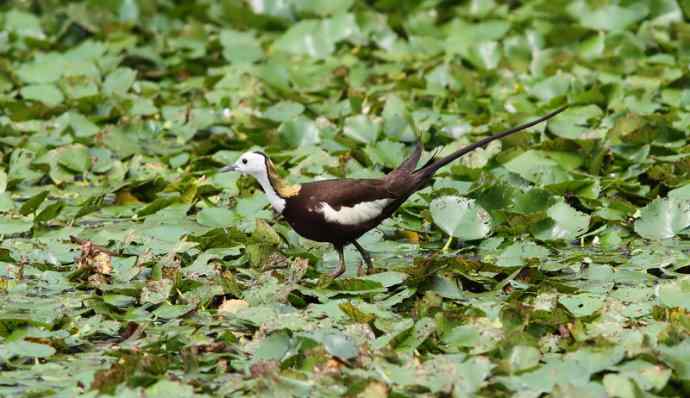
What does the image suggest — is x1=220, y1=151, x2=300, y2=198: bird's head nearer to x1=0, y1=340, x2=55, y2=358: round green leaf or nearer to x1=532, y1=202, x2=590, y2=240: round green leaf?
x1=532, y1=202, x2=590, y2=240: round green leaf

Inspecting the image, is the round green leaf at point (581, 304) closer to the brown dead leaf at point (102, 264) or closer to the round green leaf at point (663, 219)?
the round green leaf at point (663, 219)

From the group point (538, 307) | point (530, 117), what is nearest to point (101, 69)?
point (530, 117)

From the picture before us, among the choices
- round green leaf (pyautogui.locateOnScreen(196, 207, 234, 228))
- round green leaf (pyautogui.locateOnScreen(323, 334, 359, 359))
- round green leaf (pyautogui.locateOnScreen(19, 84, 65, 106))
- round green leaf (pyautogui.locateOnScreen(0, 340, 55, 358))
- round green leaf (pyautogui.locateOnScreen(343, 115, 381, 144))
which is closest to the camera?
round green leaf (pyautogui.locateOnScreen(323, 334, 359, 359))

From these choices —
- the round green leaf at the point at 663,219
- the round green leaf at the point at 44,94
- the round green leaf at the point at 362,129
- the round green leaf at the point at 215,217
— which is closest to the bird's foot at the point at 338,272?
the round green leaf at the point at 215,217

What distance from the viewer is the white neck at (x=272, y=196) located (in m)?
6.68

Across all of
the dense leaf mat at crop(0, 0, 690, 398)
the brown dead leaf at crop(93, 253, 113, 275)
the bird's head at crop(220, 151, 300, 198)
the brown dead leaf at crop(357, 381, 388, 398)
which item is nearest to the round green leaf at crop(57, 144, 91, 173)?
the dense leaf mat at crop(0, 0, 690, 398)

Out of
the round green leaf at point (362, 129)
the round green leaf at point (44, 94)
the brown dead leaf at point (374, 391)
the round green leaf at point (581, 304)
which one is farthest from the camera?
the round green leaf at point (44, 94)

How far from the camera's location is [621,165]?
7.90 metres

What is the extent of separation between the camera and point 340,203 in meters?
6.62

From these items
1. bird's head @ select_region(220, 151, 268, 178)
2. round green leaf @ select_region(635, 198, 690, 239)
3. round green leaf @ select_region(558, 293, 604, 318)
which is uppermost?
bird's head @ select_region(220, 151, 268, 178)

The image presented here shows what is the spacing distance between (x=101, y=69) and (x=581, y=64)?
129 inches

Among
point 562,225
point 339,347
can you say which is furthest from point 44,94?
point 339,347

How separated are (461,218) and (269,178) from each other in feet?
3.14

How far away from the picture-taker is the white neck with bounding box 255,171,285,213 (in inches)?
263
